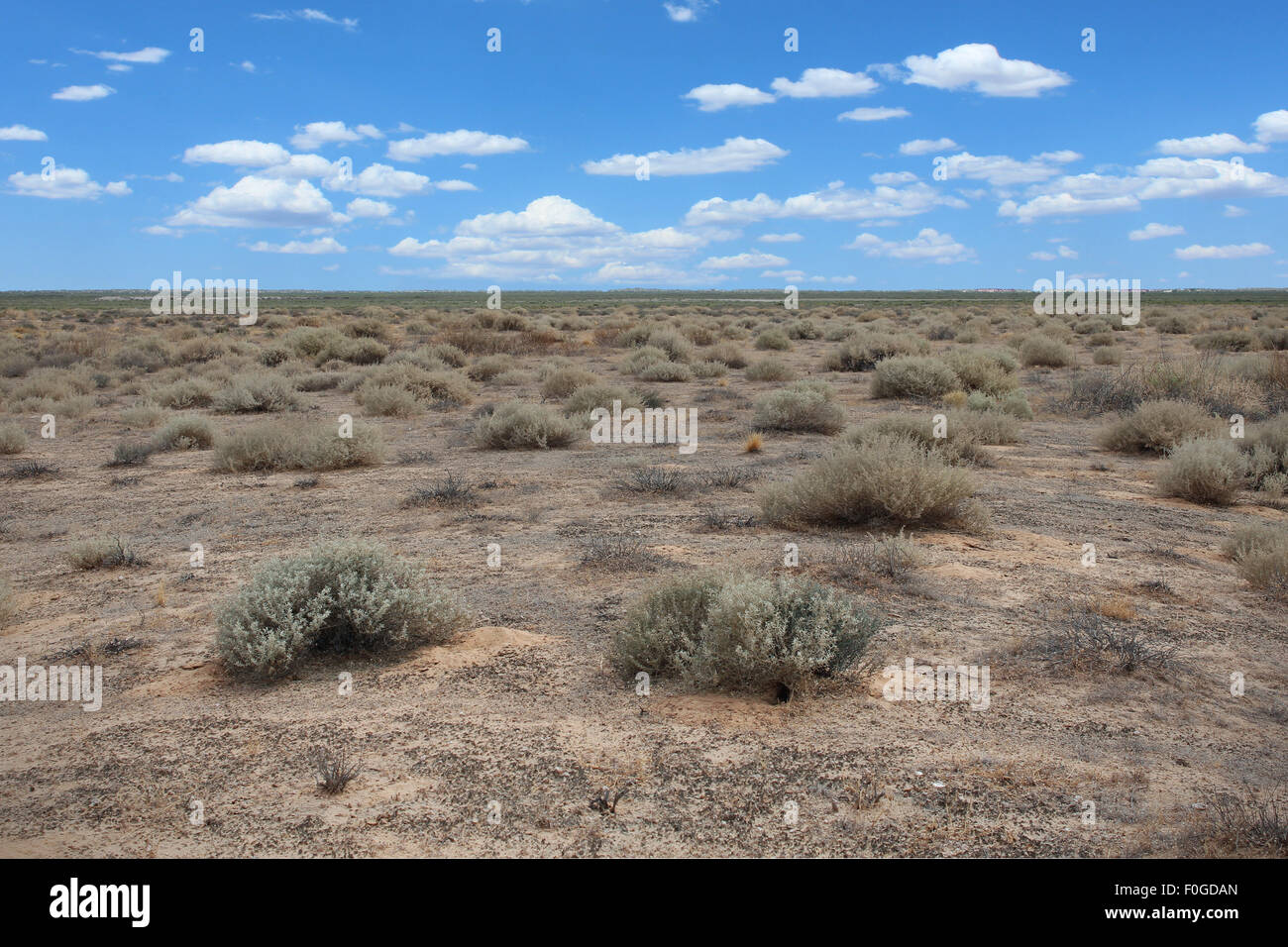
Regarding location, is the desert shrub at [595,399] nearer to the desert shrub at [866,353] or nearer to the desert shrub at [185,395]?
the desert shrub at [185,395]

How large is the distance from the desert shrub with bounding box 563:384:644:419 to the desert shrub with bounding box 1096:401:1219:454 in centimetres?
717

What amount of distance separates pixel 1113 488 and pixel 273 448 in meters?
9.72

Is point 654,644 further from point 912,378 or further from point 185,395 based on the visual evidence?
point 185,395

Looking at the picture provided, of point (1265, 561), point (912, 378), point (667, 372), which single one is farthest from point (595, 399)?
point (1265, 561)

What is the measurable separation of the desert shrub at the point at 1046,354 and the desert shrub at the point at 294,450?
682 inches

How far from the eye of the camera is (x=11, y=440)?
12.6 m

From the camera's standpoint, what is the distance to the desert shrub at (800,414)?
43.8ft

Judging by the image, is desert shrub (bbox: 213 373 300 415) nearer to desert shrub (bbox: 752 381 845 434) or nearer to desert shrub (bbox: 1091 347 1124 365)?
desert shrub (bbox: 752 381 845 434)

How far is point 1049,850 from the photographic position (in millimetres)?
3154

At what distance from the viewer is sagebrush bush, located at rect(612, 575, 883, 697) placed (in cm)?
441

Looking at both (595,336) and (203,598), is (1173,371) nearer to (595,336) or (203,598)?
(203,598)

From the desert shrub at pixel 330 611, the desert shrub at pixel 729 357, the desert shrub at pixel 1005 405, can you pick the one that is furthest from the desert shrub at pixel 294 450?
the desert shrub at pixel 729 357

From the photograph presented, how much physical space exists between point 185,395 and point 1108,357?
20831mm

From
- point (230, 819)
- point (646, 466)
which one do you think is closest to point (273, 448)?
point (646, 466)
